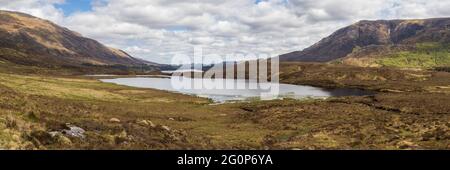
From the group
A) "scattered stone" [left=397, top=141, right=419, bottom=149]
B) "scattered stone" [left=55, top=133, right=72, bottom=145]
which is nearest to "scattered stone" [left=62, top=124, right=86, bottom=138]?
"scattered stone" [left=55, top=133, right=72, bottom=145]

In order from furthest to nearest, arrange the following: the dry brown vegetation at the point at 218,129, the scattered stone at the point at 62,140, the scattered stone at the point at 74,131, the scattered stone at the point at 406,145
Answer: the scattered stone at the point at 406,145, the scattered stone at the point at 74,131, the dry brown vegetation at the point at 218,129, the scattered stone at the point at 62,140

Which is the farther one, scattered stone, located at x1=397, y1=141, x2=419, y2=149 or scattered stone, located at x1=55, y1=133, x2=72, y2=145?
scattered stone, located at x1=397, y1=141, x2=419, y2=149

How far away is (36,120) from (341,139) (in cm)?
2872

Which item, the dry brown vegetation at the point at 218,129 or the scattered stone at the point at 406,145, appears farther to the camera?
the scattered stone at the point at 406,145

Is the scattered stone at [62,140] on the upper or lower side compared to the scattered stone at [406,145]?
upper

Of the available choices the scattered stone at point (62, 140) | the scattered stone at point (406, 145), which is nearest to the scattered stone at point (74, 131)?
the scattered stone at point (62, 140)

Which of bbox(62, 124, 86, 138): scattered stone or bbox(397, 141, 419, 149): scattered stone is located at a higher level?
bbox(62, 124, 86, 138): scattered stone

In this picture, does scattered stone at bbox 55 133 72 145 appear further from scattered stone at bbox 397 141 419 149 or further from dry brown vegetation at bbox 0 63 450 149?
scattered stone at bbox 397 141 419 149

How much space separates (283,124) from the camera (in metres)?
60.9

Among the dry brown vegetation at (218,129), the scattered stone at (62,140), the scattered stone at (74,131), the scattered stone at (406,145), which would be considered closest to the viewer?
the scattered stone at (62,140)

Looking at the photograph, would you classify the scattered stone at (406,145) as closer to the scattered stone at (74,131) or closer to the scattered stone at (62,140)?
the scattered stone at (74,131)

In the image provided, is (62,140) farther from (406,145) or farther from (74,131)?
(406,145)
